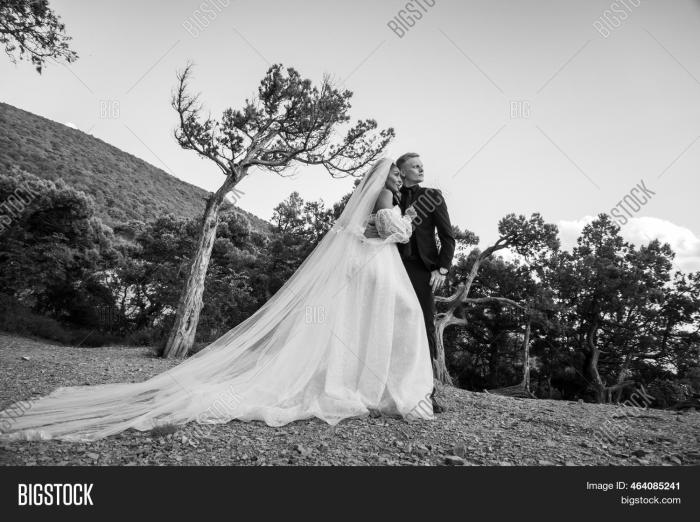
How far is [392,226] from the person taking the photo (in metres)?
4.39

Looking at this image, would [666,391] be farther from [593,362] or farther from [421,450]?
[421,450]

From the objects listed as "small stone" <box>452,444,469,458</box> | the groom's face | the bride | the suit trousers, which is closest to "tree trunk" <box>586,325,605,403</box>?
the suit trousers

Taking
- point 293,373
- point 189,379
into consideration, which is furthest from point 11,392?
point 293,373

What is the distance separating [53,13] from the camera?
851 cm

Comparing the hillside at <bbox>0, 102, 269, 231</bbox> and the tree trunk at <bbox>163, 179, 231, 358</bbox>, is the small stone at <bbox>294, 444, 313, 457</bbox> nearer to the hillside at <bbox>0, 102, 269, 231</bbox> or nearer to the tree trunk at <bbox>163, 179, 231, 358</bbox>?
the tree trunk at <bbox>163, 179, 231, 358</bbox>

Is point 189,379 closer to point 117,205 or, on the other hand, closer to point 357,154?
point 357,154

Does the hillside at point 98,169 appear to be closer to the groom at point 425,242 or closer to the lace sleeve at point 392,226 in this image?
the groom at point 425,242

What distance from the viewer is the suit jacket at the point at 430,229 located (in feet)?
14.7

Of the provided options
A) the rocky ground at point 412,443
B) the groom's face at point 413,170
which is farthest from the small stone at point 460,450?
the groom's face at point 413,170

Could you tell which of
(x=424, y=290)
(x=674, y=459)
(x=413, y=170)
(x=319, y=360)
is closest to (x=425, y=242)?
(x=424, y=290)

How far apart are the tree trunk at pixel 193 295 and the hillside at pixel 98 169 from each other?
11.7 meters

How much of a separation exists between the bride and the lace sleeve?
0.5 inches

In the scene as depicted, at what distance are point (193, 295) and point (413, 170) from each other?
716cm
